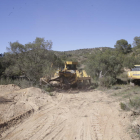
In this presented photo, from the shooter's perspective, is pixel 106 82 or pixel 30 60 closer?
pixel 30 60

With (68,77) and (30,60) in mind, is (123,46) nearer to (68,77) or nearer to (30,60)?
(68,77)

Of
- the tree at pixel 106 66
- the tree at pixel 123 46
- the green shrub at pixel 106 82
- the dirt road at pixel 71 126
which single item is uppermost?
the tree at pixel 123 46

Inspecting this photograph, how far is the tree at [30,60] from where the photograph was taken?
12656mm

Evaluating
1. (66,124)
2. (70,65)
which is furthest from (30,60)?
(66,124)

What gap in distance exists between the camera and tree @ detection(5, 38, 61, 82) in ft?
41.5

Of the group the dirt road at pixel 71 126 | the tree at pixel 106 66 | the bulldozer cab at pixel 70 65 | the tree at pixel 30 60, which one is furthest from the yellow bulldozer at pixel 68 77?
the dirt road at pixel 71 126

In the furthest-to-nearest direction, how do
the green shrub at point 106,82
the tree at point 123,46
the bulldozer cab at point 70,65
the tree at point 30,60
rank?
1. the tree at point 123,46
2. the bulldozer cab at point 70,65
3. the green shrub at point 106,82
4. the tree at point 30,60

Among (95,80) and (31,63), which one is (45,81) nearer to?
(31,63)

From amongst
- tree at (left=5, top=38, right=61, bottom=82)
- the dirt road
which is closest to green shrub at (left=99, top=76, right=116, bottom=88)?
tree at (left=5, top=38, right=61, bottom=82)

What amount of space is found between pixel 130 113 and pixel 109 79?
811 cm

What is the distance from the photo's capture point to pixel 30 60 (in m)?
13.1

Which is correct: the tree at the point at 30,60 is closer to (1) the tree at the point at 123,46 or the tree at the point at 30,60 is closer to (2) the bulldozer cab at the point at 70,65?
(2) the bulldozer cab at the point at 70,65

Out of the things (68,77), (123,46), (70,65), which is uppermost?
(123,46)

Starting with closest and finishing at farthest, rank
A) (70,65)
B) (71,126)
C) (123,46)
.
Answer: (71,126), (70,65), (123,46)
